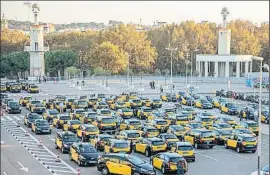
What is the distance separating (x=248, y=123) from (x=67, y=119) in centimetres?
1440

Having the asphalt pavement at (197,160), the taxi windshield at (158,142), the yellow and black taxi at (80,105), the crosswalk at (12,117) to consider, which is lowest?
the asphalt pavement at (197,160)

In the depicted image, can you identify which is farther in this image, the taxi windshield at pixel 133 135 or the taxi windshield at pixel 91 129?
the taxi windshield at pixel 91 129

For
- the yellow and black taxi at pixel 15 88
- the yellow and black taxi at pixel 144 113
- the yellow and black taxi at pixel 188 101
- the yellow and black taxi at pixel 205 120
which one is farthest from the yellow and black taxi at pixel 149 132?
the yellow and black taxi at pixel 15 88

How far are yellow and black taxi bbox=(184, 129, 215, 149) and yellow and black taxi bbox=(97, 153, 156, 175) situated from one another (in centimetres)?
930

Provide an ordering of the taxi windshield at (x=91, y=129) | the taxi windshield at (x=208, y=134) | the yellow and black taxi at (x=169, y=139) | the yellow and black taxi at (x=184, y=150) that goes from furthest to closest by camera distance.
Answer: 1. the taxi windshield at (x=91, y=129)
2. the taxi windshield at (x=208, y=134)
3. the yellow and black taxi at (x=169, y=139)
4. the yellow and black taxi at (x=184, y=150)

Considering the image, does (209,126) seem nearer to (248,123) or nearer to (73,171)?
(248,123)

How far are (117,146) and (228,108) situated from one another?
24.7 m

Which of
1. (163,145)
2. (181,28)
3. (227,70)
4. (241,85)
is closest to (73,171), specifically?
(163,145)

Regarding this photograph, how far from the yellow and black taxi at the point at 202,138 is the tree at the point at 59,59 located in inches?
3031

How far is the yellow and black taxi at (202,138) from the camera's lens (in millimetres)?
35406

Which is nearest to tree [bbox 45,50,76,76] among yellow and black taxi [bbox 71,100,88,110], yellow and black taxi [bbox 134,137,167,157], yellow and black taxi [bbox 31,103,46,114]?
yellow and black taxi [bbox 71,100,88,110]

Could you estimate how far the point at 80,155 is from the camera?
98.0 ft

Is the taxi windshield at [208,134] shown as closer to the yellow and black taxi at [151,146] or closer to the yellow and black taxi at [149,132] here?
the yellow and black taxi at [149,132]

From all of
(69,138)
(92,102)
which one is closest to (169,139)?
(69,138)
